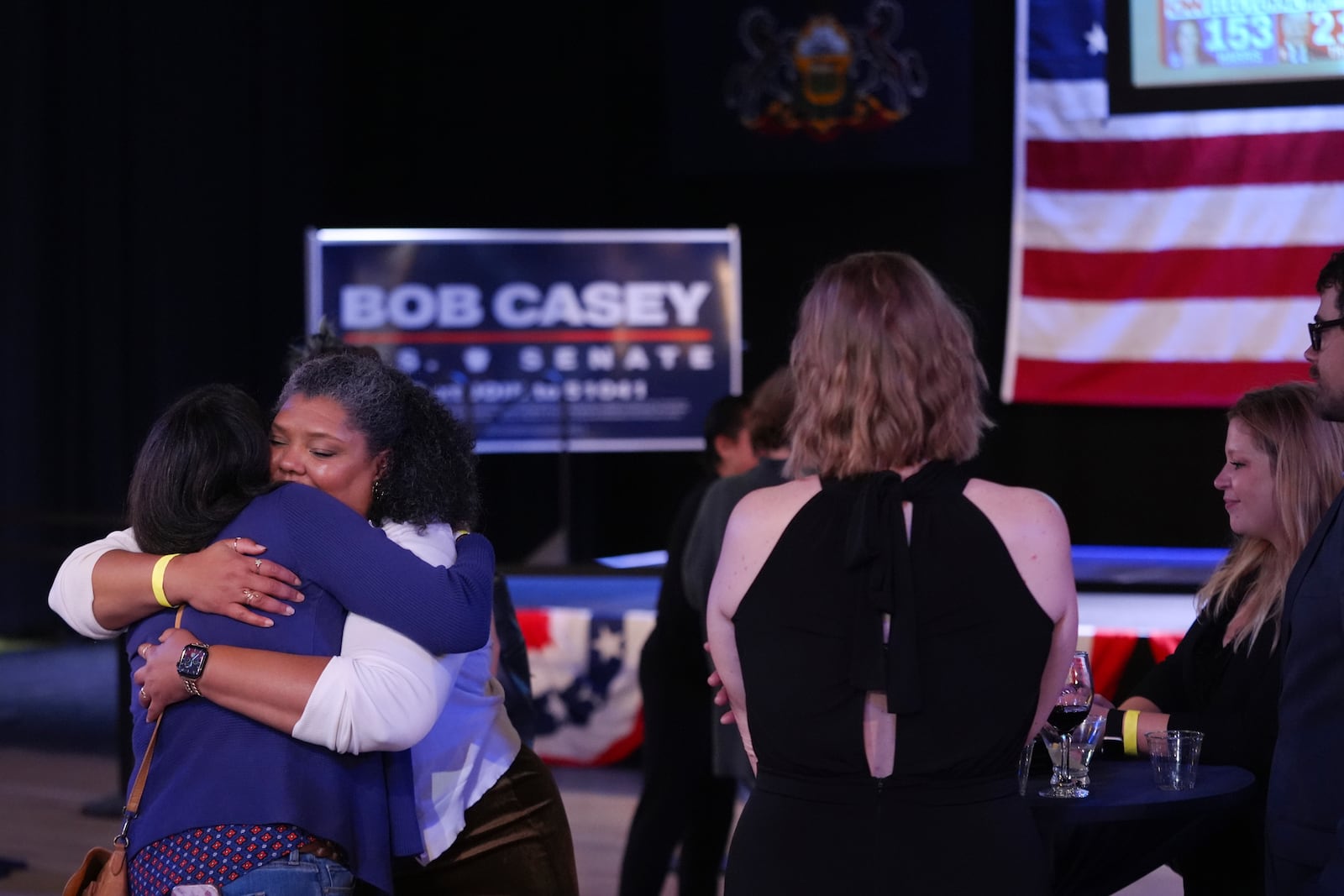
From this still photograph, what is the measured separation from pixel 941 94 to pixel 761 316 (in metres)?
1.62

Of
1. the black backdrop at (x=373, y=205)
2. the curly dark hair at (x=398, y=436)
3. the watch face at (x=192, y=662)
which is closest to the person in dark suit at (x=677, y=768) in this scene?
the curly dark hair at (x=398, y=436)

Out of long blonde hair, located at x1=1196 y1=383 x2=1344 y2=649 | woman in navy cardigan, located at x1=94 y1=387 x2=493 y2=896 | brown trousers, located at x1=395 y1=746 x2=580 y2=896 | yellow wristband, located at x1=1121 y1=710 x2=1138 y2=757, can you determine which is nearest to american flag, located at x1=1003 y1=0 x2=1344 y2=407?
long blonde hair, located at x1=1196 y1=383 x2=1344 y2=649

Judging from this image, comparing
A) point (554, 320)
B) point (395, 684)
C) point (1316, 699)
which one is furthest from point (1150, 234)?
point (395, 684)

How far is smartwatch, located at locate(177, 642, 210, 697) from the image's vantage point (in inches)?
57.0

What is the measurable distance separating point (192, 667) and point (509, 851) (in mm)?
619

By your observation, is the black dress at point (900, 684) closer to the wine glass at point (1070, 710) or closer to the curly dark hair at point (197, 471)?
the wine glass at point (1070, 710)

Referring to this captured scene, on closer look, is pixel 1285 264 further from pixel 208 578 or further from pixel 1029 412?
pixel 208 578

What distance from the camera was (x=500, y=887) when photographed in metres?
1.89

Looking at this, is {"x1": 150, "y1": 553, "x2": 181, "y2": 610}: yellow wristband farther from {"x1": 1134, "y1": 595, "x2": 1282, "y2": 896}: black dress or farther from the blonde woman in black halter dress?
{"x1": 1134, "y1": 595, "x2": 1282, "y2": 896}: black dress

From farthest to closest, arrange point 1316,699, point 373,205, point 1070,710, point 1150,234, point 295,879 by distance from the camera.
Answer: point 373,205
point 1150,234
point 1070,710
point 1316,699
point 295,879

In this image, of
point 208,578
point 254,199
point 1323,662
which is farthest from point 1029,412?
point 208,578

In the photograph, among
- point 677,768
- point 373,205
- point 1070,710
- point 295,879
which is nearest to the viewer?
point 295,879

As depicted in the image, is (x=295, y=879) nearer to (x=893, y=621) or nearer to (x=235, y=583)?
(x=235, y=583)

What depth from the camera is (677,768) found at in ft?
10.4
